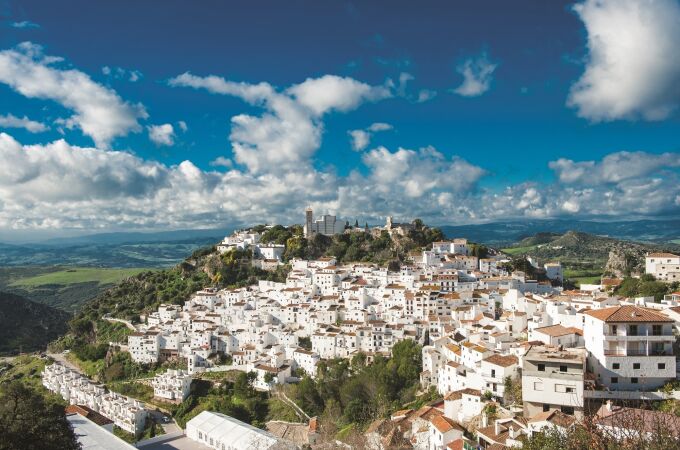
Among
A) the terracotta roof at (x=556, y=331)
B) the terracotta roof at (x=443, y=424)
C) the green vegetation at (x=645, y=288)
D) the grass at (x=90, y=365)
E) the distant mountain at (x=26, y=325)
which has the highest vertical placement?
the green vegetation at (x=645, y=288)

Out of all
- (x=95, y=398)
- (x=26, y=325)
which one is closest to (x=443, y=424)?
(x=95, y=398)

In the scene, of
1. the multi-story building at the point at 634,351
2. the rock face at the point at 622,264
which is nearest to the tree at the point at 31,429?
the multi-story building at the point at 634,351

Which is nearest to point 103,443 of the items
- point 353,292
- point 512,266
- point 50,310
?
point 353,292

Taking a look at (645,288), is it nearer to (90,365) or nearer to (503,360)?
(503,360)

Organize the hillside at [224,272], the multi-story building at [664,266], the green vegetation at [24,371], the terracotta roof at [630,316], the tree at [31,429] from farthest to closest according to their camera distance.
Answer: the hillside at [224,272] → the green vegetation at [24,371] → the multi-story building at [664,266] → the terracotta roof at [630,316] → the tree at [31,429]

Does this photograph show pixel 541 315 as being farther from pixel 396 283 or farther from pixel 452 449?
pixel 396 283

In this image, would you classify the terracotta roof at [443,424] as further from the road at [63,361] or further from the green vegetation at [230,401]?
the road at [63,361]
